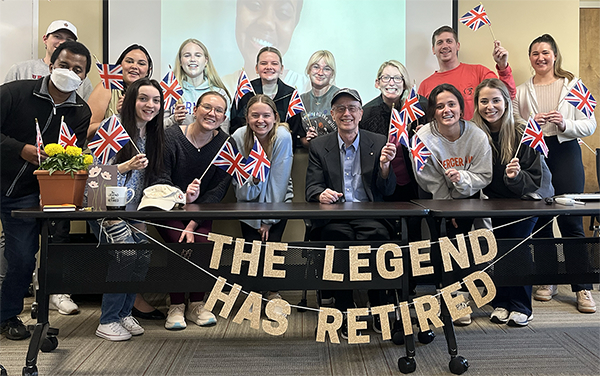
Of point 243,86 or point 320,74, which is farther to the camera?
point 320,74

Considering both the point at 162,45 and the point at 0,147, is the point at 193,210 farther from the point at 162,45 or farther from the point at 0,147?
the point at 162,45

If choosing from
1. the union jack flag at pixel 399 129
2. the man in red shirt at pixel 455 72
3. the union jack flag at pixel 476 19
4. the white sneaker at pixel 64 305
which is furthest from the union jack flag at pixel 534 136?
the white sneaker at pixel 64 305

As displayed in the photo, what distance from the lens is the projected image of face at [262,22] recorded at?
13.9 ft

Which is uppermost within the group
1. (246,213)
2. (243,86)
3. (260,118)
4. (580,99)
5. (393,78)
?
(393,78)

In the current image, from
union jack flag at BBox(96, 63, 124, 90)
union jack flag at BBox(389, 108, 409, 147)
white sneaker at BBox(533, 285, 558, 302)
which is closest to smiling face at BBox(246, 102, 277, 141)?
union jack flag at BBox(389, 108, 409, 147)

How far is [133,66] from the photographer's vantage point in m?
3.62

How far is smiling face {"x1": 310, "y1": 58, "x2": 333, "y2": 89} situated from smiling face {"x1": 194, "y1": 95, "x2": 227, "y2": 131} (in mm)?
1097

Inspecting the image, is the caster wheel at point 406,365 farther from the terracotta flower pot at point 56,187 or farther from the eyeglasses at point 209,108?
the eyeglasses at point 209,108

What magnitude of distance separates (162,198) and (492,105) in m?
2.22

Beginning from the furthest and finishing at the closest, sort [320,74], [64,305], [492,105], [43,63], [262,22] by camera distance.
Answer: [262,22] → [320,74] → [43,63] → [64,305] → [492,105]

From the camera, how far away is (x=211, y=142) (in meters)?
3.36

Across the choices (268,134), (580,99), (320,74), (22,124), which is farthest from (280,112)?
(580,99)

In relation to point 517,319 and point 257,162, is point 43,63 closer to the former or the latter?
point 257,162

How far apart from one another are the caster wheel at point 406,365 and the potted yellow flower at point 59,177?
72.8 inches
